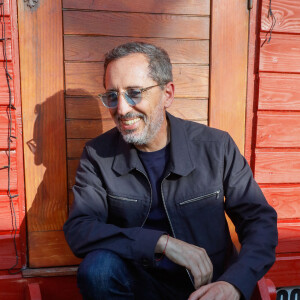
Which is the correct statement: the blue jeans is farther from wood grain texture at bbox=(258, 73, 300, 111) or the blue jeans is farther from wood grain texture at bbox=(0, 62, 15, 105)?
wood grain texture at bbox=(258, 73, 300, 111)

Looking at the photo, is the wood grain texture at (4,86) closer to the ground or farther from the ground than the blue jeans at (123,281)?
farther from the ground

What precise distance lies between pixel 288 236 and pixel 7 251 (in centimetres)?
190

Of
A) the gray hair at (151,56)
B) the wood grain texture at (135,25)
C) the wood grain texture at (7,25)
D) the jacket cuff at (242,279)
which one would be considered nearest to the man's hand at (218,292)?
the jacket cuff at (242,279)

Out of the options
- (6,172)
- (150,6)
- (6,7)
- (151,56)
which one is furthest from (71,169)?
(150,6)

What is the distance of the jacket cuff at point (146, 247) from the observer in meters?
1.63

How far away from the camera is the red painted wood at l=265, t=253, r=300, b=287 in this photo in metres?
2.57

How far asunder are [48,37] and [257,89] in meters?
1.38

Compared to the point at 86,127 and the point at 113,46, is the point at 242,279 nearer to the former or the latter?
the point at 86,127

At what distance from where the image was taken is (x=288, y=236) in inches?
101

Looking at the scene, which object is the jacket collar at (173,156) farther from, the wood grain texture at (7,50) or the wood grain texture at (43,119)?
the wood grain texture at (7,50)

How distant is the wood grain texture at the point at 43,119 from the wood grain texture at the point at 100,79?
Result: 7cm

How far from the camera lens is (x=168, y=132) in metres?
2.07

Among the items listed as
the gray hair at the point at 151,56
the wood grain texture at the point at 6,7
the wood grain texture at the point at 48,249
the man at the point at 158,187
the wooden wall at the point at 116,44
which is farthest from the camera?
the wood grain texture at the point at 48,249

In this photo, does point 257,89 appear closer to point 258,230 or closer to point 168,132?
point 168,132
